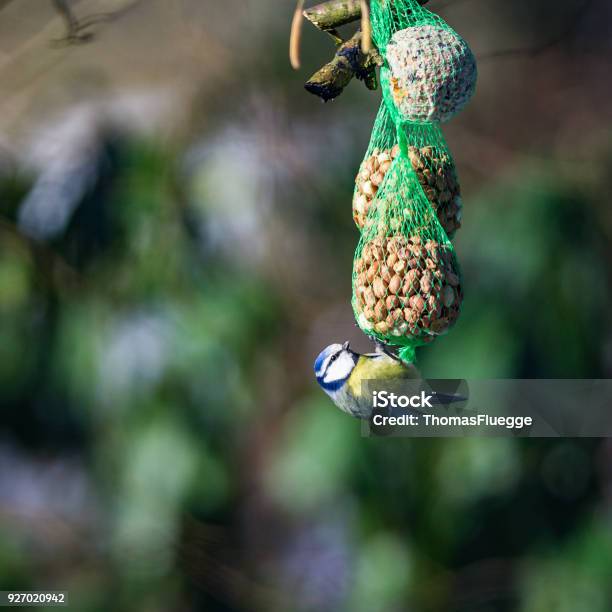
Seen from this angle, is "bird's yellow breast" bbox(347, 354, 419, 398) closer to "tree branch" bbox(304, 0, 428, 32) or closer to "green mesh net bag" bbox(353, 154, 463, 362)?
"green mesh net bag" bbox(353, 154, 463, 362)

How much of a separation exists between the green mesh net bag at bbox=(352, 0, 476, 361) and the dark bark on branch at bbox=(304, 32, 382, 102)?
0.19ft

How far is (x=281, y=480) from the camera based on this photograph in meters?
3.46

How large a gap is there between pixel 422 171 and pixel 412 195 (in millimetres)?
91

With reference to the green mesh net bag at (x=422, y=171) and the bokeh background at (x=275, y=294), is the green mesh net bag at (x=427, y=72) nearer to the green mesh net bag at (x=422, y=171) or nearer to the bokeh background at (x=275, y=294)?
the green mesh net bag at (x=422, y=171)

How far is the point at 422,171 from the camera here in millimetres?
1622

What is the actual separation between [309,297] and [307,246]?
18 centimetres

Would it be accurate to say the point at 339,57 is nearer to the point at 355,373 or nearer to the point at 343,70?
the point at 343,70

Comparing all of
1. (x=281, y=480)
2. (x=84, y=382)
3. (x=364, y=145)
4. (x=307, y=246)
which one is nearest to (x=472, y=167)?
(x=364, y=145)

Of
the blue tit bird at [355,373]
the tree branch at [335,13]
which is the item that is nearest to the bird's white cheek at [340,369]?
the blue tit bird at [355,373]

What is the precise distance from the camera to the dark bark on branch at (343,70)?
1270 millimetres

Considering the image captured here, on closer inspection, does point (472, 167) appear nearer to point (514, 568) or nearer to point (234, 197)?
point (234, 197)

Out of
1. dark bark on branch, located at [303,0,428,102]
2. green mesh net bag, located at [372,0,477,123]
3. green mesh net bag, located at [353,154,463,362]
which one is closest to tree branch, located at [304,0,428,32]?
dark bark on branch, located at [303,0,428,102]

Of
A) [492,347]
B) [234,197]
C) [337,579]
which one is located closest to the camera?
[492,347]

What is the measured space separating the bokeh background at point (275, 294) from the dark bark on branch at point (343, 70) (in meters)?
1.94
